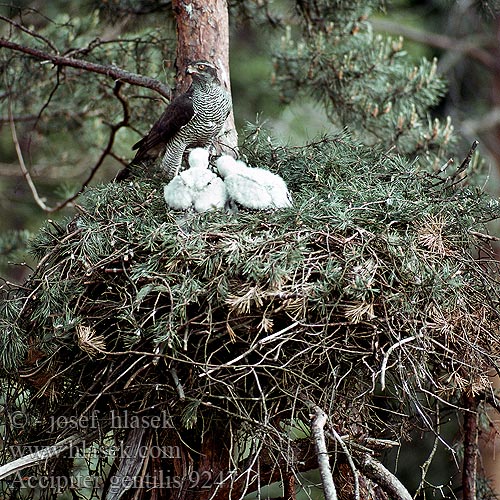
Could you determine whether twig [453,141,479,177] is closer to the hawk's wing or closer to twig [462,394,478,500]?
twig [462,394,478,500]

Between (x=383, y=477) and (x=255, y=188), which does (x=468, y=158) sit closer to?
(x=255, y=188)

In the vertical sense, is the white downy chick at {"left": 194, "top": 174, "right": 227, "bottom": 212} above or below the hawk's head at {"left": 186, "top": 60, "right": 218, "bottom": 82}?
below

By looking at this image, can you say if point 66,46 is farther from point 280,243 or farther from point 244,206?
point 280,243

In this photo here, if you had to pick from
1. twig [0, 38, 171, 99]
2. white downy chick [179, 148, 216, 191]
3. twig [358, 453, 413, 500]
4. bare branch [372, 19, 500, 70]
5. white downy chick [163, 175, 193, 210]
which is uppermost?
bare branch [372, 19, 500, 70]

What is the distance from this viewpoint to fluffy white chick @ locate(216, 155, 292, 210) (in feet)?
9.64

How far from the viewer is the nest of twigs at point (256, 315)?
251cm

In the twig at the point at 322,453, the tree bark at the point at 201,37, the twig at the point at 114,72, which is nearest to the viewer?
the twig at the point at 322,453

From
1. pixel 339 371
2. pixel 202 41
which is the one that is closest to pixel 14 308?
pixel 339 371

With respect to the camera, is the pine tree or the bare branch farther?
the bare branch

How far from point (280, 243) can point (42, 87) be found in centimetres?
286

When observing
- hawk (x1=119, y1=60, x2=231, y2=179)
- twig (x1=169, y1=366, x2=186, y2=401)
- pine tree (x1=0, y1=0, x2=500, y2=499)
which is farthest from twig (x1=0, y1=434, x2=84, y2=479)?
hawk (x1=119, y1=60, x2=231, y2=179)

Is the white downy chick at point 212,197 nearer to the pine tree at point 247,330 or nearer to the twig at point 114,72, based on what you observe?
the pine tree at point 247,330

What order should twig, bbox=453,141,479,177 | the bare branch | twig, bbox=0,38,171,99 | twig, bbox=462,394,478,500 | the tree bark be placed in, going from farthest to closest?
the bare branch, twig, bbox=0,38,171,99, the tree bark, twig, bbox=462,394,478,500, twig, bbox=453,141,479,177

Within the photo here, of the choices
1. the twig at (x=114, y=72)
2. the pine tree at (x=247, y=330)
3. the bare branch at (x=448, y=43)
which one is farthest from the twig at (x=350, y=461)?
the bare branch at (x=448, y=43)
